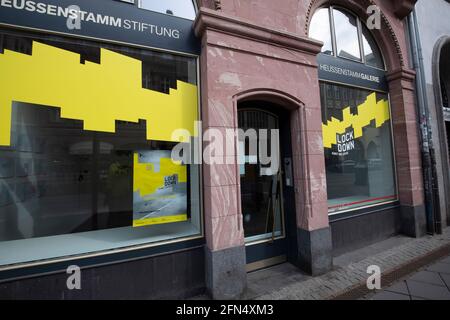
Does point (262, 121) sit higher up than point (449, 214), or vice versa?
point (262, 121)

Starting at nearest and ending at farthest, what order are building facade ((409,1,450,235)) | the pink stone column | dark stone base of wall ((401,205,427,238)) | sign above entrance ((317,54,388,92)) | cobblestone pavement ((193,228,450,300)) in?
1. cobblestone pavement ((193,228,450,300))
2. sign above entrance ((317,54,388,92))
3. dark stone base of wall ((401,205,427,238))
4. the pink stone column
5. building facade ((409,1,450,235))

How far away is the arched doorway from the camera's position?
4105 mm

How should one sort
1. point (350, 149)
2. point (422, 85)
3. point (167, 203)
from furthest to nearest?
point (422, 85)
point (350, 149)
point (167, 203)

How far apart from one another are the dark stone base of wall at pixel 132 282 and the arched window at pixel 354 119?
300 cm

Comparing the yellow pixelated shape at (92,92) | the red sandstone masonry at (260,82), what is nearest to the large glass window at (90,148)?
the yellow pixelated shape at (92,92)

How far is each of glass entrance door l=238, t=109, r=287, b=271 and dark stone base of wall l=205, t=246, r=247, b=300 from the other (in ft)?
2.23

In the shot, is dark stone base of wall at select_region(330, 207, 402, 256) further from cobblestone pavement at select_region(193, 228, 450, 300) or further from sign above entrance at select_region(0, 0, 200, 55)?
sign above entrance at select_region(0, 0, 200, 55)

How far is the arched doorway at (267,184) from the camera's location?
411 centimetres

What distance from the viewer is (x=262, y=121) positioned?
427cm

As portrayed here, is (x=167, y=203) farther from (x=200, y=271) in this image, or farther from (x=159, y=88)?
(x=159, y=88)

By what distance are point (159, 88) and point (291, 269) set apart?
3739mm

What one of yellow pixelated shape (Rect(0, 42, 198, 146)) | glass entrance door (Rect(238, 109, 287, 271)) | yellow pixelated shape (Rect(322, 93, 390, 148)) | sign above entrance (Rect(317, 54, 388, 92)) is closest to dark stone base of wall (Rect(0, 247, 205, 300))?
glass entrance door (Rect(238, 109, 287, 271))

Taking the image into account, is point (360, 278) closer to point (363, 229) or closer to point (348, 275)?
point (348, 275)

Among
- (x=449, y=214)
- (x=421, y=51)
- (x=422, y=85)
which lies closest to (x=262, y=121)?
(x=422, y=85)
